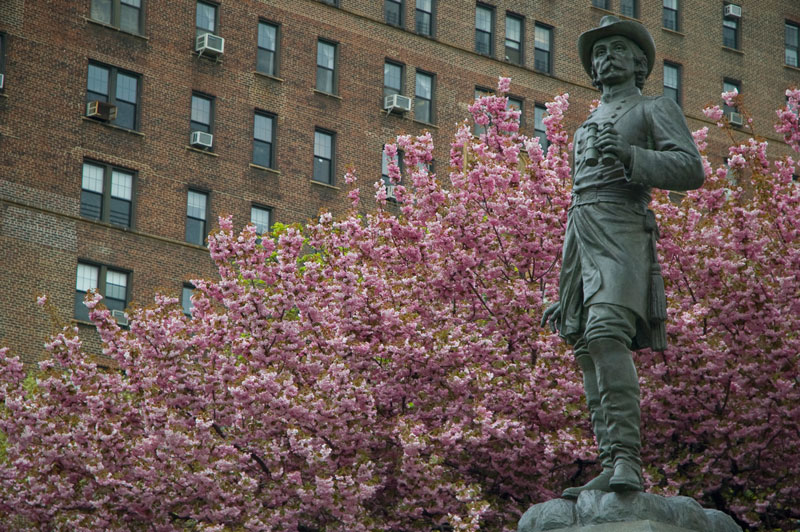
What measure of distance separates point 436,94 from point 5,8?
16.2 m

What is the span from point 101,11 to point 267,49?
6.39 m

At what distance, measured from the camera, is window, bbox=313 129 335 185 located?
2096 inches

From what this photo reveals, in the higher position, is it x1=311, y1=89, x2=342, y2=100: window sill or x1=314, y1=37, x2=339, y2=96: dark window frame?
x1=314, y1=37, x2=339, y2=96: dark window frame

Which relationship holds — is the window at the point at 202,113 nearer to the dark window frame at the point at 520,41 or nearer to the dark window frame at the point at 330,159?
the dark window frame at the point at 330,159

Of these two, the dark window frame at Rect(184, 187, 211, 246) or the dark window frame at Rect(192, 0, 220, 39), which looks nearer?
the dark window frame at Rect(184, 187, 211, 246)

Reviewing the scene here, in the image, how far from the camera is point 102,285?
4678 cm

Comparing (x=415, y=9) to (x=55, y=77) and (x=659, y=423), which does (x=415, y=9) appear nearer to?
(x=55, y=77)

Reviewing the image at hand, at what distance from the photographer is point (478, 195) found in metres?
24.1

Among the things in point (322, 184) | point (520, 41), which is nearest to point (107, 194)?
point (322, 184)

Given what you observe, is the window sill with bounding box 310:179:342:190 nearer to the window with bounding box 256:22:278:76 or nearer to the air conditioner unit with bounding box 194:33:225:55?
the window with bounding box 256:22:278:76

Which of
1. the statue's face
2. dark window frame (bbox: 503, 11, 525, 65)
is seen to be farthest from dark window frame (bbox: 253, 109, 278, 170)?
the statue's face

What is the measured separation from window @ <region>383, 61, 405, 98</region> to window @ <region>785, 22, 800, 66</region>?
19.6m

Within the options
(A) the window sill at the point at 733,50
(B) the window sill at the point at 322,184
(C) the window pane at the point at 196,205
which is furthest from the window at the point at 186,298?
(A) the window sill at the point at 733,50

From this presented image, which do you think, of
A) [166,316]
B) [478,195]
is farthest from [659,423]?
[166,316]
